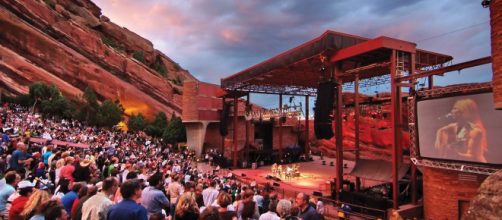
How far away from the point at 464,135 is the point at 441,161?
137 centimetres

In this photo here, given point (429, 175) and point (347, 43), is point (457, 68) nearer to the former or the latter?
point (429, 175)

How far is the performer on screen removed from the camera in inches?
433

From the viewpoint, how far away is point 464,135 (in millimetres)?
11492

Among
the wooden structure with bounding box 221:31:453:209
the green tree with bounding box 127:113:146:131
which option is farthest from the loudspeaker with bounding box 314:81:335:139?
the green tree with bounding box 127:113:146:131

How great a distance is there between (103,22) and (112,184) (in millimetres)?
64170

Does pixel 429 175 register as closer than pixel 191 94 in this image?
Yes

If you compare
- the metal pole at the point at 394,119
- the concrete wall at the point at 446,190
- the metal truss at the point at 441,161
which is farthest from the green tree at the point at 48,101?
the concrete wall at the point at 446,190

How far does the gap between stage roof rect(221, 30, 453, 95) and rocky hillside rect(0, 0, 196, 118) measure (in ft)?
79.0

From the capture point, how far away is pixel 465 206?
11.7 meters

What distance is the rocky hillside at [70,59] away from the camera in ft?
127

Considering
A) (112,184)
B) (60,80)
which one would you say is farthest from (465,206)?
(60,80)

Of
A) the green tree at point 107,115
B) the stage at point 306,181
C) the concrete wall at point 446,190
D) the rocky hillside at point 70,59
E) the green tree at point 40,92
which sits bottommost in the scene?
the stage at point 306,181

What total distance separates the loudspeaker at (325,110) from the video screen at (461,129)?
13.2 feet

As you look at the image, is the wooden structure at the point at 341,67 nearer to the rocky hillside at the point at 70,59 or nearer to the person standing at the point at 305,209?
the person standing at the point at 305,209
